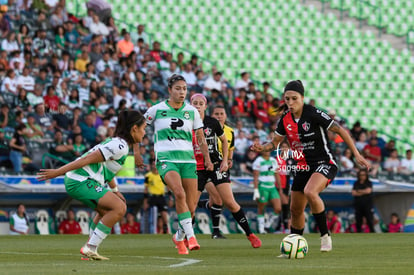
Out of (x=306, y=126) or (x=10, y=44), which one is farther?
(x=10, y=44)

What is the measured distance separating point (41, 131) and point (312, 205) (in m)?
11.9

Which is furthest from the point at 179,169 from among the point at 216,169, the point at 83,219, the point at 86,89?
the point at 86,89

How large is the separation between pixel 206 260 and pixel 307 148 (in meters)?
2.38

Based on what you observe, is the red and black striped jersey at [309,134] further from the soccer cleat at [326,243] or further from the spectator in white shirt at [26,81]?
the spectator in white shirt at [26,81]

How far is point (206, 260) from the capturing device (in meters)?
11.6

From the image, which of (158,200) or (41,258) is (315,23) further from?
(41,258)

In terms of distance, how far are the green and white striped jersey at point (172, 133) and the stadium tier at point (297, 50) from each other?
63.4 feet

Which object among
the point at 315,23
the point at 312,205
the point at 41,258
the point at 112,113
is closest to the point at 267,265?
the point at 312,205

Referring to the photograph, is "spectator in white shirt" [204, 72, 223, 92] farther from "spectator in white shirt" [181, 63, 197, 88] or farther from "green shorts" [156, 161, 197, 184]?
"green shorts" [156, 161, 197, 184]

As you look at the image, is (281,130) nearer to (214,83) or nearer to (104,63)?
(104,63)

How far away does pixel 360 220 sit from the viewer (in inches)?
1017

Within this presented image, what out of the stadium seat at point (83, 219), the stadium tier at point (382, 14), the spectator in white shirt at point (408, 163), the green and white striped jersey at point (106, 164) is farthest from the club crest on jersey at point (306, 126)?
the stadium tier at point (382, 14)

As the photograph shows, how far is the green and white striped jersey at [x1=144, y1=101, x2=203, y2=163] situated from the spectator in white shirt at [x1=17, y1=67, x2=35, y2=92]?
1165 cm

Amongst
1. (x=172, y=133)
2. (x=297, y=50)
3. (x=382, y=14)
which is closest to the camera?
(x=172, y=133)
